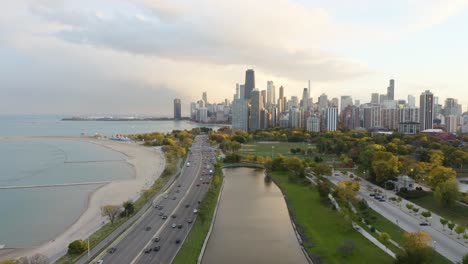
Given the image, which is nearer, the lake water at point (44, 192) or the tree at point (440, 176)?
the lake water at point (44, 192)

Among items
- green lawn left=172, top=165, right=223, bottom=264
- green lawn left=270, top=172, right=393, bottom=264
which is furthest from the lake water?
green lawn left=270, top=172, right=393, bottom=264

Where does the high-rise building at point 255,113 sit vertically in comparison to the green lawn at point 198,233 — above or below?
above

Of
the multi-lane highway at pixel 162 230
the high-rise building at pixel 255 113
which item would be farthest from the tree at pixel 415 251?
the high-rise building at pixel 255 113

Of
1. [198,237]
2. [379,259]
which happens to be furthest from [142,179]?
[379,259]

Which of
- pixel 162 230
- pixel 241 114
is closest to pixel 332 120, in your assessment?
pixel 241 114

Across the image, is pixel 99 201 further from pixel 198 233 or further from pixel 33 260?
pixel 33 260

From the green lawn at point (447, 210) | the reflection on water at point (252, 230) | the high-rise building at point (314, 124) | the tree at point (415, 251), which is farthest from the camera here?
the high-rise building at point (314, 124)

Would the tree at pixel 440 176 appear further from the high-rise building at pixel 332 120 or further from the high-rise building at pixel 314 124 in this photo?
the high-rise building at pixel 332 120
